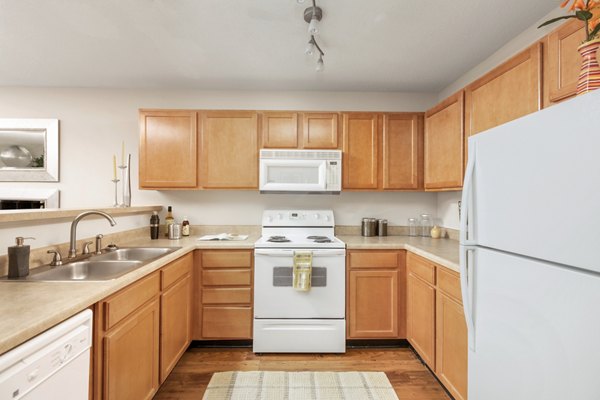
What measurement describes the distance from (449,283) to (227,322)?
179 centimetres

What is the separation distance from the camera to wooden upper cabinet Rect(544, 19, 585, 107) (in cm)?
128

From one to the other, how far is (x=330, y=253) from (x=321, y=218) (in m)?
0.62

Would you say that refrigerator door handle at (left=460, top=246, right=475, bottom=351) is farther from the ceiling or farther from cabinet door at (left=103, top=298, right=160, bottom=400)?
cabinet door at (left=103, top=298, right=160, bottom=400)

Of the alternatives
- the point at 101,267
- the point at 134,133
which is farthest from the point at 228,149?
the point at 101,267

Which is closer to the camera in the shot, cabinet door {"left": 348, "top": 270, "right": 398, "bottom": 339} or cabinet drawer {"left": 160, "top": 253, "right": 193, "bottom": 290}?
cabinet drawer {"left": 160, "top": 253, "right": 193, "bottom": 290}

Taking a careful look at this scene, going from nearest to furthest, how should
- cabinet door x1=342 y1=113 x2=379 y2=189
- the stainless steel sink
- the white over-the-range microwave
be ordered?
the stainless steel sink → the white over-the-range microwave → cabinet door x1=342 y1=113 x2=379 y2=189

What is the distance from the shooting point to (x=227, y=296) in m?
2.45

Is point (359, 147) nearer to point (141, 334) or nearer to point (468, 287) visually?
point (468, 287)

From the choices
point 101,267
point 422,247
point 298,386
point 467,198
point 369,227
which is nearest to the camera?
point 467,198

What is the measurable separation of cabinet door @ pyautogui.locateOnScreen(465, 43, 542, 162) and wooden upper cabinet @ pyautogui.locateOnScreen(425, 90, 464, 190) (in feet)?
0.35

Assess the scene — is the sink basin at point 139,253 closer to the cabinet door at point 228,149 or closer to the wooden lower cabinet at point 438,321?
the cabinet door at point 228,149

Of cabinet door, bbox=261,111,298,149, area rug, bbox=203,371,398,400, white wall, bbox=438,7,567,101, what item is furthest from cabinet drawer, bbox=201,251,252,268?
white wall, bbox=438,7,567,101

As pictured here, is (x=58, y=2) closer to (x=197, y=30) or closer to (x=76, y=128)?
(x=197, y=30)

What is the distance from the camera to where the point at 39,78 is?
284 cm
